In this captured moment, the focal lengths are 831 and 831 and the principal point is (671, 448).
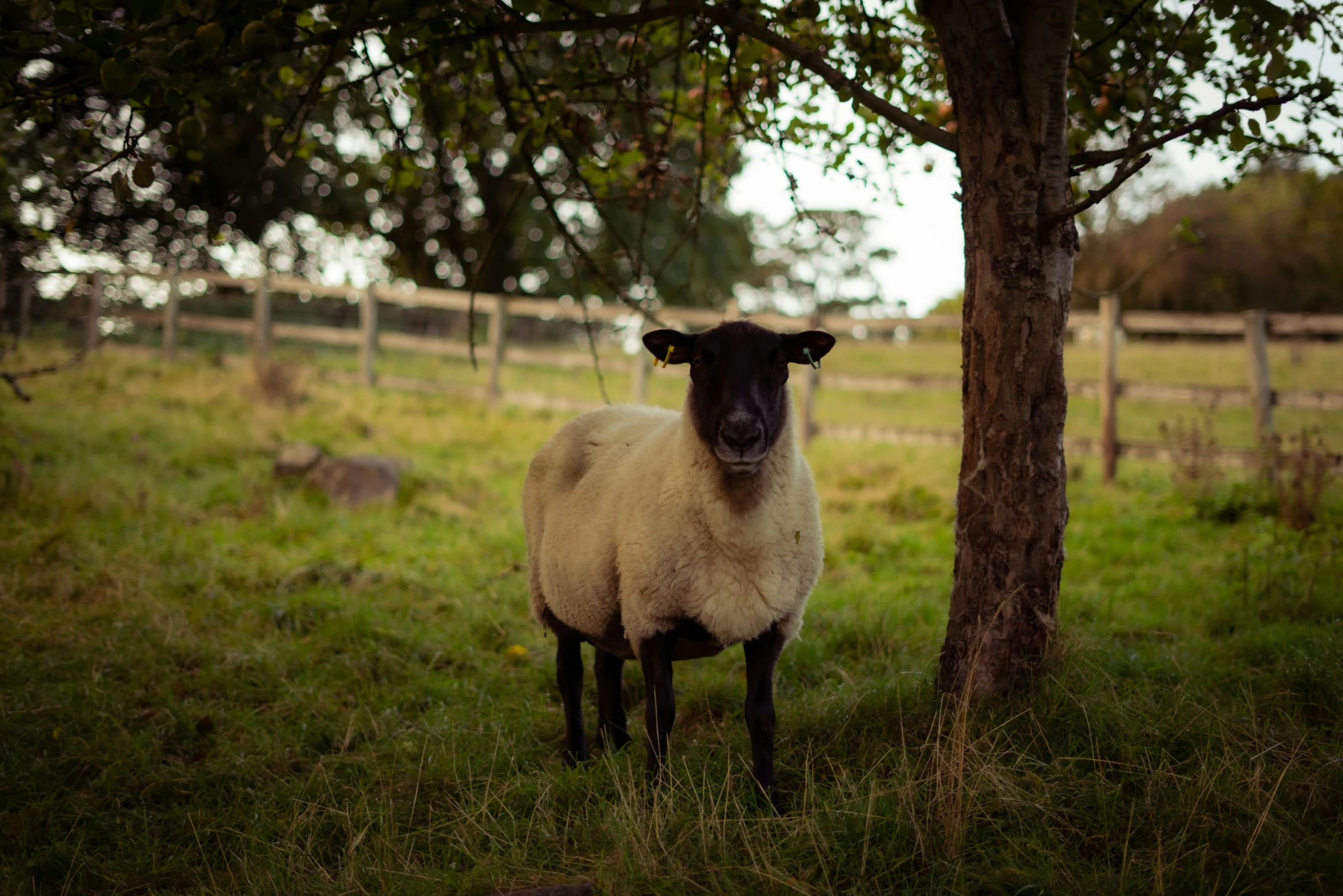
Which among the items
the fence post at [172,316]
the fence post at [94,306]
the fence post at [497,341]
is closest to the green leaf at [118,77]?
the fence post at [497,341]

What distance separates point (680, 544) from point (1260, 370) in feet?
27.7

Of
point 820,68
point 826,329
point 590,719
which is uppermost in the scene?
point 820,68

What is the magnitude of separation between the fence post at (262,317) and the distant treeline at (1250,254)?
2332 cm

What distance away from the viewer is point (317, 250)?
2528 cm

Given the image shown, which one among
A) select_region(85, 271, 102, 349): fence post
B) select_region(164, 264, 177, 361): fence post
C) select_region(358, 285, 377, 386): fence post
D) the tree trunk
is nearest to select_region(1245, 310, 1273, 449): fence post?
the tree trunk

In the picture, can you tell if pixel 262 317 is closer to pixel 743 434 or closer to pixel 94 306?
pixel 94 306

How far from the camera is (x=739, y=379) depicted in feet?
10.3

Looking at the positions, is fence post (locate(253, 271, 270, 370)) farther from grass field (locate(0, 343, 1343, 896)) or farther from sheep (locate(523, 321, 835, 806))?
sheep (locate(523, 321, 835, 806))

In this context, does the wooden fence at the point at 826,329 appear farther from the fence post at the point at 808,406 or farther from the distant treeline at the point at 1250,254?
the distant treeline at the point at 1250,254

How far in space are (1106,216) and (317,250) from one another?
84.7ft

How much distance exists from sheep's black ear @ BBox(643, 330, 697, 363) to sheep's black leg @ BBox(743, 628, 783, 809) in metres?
1.17

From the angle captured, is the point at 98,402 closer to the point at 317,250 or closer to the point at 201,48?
the point at 201,48

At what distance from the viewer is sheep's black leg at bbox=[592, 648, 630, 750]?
3848 millimetres

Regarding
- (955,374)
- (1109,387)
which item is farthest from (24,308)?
(1109,387)
